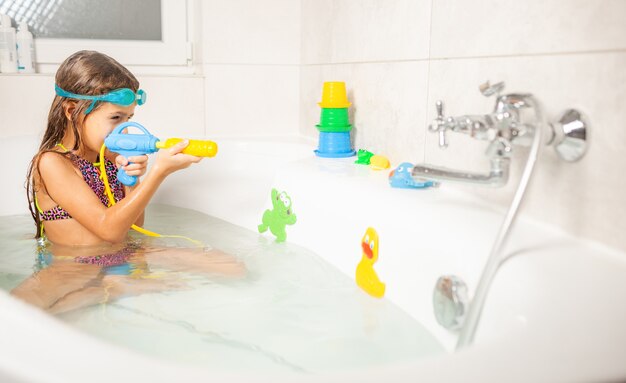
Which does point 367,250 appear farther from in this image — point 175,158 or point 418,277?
point 175,158

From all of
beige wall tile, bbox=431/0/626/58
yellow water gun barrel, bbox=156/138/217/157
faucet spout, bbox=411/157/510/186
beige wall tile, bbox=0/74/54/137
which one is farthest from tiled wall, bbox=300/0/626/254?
beige wall tile, bbox=0/74/54/137

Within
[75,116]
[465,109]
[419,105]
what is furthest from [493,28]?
[75,116]

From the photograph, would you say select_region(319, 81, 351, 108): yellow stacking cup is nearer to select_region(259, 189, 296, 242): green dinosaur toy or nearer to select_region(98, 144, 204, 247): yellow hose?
select_region(259, 189, 296, 242): green dinosaur toy

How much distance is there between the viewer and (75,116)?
1.43 m

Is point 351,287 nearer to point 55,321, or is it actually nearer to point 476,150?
point 476,150

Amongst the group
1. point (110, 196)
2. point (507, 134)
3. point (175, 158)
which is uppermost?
point (507, 134)

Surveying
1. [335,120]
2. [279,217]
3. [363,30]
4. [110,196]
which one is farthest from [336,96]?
[110,196]

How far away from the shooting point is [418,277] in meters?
1.05

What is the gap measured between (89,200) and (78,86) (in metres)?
0.28

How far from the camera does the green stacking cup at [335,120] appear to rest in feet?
5.63

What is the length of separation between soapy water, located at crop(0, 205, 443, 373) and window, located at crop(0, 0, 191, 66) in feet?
3.29

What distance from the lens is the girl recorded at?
1294 millimetres

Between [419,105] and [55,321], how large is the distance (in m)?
1.04

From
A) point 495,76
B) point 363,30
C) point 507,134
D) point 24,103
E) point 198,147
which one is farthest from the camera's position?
point 24,103
